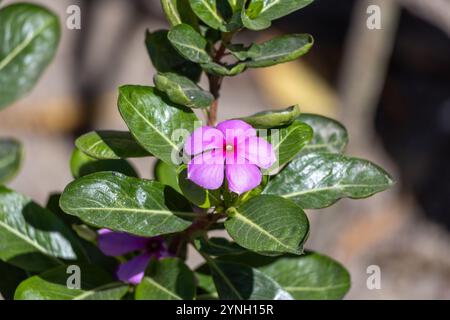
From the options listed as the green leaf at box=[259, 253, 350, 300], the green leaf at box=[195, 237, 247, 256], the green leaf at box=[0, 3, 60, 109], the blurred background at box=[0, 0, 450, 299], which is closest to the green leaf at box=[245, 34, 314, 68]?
the green leaf at box=[195, 237, 247, 256]

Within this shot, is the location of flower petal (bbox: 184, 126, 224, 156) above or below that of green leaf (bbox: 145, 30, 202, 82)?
below

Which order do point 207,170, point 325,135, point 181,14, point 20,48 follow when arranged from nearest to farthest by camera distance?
point 207,170 → point 181,14 → point 325,135 → point 20,48

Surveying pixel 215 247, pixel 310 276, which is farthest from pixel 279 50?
pixel 310 276

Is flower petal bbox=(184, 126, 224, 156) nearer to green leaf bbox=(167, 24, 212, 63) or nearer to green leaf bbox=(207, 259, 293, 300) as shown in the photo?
green leaf bbox=(167, 24, 212, 63)

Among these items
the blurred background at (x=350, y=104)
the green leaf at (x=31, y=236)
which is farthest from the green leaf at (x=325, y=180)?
the blurred background at (x=350, y=104)

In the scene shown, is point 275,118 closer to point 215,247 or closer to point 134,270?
point 215,247
